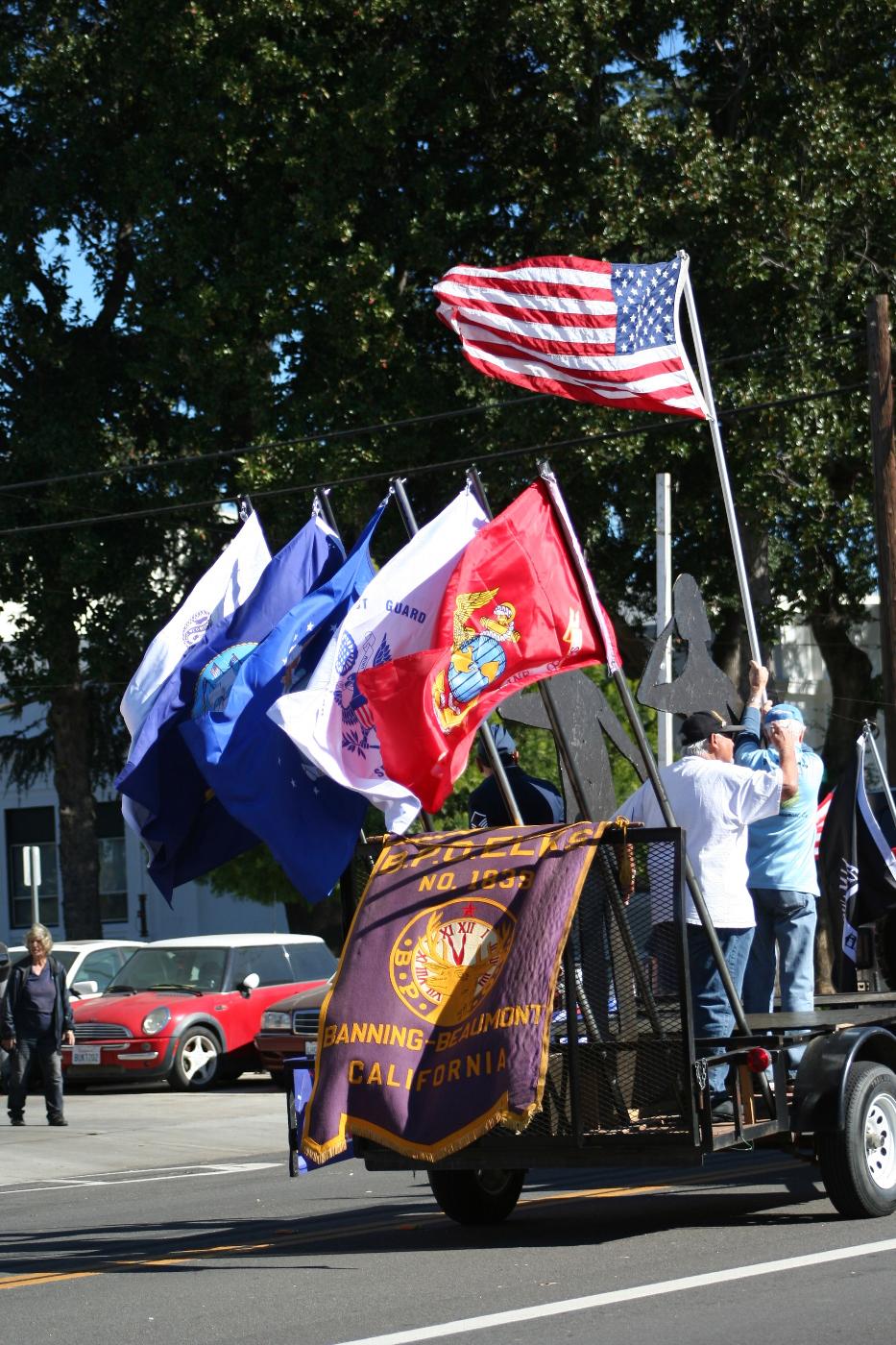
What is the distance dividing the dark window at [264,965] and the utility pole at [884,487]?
7.15 m

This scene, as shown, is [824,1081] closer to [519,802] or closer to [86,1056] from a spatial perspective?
[519,802]

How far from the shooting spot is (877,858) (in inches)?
410

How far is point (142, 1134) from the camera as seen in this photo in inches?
642

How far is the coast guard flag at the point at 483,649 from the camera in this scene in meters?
8.27

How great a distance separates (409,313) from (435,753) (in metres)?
19.2

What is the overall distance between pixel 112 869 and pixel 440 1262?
4188 cm

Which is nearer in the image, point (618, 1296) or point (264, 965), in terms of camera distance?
point (618, 1296)

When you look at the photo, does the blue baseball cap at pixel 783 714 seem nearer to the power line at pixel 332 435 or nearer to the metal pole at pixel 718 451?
the metal pole at pixel 718 451

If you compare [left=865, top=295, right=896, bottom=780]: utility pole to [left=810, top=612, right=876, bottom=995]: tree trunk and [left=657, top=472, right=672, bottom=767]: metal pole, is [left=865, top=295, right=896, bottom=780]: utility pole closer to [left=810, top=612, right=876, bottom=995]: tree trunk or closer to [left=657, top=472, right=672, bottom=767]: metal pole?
[left=657, top=472, right=672, bottom=767]: metal pole

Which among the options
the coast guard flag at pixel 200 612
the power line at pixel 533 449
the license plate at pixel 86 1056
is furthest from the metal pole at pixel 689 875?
the power line at pixel 533 449

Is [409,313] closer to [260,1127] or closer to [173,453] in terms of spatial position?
[173,453]

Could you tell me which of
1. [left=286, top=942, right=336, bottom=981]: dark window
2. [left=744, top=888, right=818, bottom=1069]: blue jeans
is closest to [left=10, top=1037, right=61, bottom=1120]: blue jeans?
[left=286, top=942, right=336, bottom=981]: dark window

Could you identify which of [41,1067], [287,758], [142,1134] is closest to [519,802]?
[287,758]

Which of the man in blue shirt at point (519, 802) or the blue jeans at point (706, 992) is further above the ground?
the man in blue shirt at point (519, 802)
